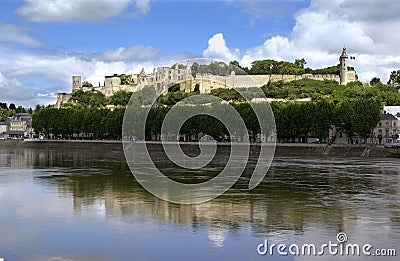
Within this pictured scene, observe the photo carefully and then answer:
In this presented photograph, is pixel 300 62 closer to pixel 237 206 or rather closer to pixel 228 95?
pixel 228 95

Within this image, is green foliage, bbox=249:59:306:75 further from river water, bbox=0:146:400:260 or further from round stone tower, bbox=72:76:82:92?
river water, bbox=0:146:400:260

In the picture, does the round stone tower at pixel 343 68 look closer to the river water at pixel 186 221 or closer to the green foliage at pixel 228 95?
the green foliage at pixel 228 95

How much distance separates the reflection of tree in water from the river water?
0.14 feet

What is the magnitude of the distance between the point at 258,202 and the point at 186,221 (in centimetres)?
605

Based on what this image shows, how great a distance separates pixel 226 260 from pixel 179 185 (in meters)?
18.6

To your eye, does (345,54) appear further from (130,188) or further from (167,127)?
(130,188)

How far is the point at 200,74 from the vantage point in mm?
101062

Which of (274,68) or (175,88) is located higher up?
(274,68)

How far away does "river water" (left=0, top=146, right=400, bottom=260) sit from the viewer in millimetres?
17156

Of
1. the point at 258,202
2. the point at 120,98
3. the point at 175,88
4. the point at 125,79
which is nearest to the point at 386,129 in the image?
the point at 175,88

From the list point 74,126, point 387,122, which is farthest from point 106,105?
point 387,122

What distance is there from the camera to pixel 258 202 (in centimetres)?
2669

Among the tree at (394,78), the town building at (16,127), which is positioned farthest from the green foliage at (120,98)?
the tree at (394,78)

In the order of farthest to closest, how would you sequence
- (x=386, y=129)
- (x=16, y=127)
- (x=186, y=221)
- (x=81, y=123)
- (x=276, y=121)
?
→ (x=16, y=127) → (x=81, y=123) → (x=386, y=129) → (x=276, y=121) → (x=186, y=221)
